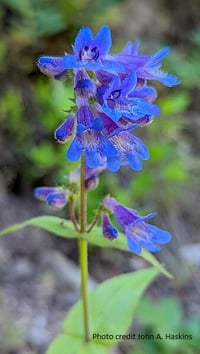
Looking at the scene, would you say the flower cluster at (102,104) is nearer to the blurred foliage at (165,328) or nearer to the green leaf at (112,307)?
the green leaf at (112,307)

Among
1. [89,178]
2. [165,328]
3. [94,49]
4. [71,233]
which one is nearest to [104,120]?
[94,49]

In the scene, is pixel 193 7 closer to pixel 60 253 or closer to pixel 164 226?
pixel 164 226

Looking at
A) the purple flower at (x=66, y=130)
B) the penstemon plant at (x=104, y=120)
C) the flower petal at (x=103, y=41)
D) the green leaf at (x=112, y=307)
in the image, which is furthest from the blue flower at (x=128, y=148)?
the green leaf at (x=112, y=307)

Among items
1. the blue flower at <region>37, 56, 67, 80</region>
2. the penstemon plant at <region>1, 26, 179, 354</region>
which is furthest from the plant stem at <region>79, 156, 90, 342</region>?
the blue flower at <region>37, 56, 67, 80</region>

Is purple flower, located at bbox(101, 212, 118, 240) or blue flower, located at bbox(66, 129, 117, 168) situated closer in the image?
blue flower, located at bbox(66, 129, 117, 168)

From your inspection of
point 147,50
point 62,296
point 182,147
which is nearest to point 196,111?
point 147,50

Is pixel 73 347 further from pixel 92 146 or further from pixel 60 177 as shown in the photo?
pixel 60 177

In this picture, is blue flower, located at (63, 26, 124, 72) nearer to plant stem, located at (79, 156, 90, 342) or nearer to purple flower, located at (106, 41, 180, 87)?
purple flower, located at (106, 41, 180, 87)
